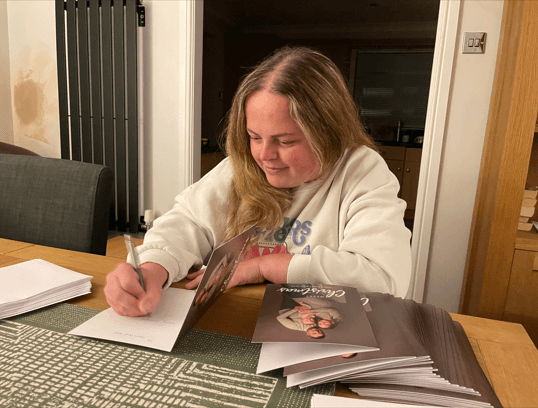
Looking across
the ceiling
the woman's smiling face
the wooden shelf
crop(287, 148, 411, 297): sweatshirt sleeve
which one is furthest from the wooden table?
the ceiling

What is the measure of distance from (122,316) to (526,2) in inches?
64.9

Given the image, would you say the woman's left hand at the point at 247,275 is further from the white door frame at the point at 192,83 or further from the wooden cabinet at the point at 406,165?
the wooden cabinet at the point at 406,165

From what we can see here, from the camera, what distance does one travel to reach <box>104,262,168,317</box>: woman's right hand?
623 millimetres

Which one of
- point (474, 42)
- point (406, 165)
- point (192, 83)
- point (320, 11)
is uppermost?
point (320, 11)

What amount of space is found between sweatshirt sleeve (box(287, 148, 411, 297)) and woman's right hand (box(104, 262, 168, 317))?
0.26m

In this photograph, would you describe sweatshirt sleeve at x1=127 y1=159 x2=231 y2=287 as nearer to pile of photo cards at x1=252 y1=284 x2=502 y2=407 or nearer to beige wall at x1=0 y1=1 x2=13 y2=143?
pile of photo cards at x1=252 y1=284 x2=502 y2=407

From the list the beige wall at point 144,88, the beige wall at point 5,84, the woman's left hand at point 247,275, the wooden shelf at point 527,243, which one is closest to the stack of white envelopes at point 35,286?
the woman's left hand at point 247,275

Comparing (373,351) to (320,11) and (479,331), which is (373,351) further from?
(320,11)

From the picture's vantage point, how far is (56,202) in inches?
48.7

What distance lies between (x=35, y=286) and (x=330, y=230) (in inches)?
24.0

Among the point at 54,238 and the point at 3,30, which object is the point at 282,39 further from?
the point at 54,238

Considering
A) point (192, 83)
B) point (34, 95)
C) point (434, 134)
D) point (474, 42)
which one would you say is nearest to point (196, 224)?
point (434, 134)

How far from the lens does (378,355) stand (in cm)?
47

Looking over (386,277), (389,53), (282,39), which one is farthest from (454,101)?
(282,39)
